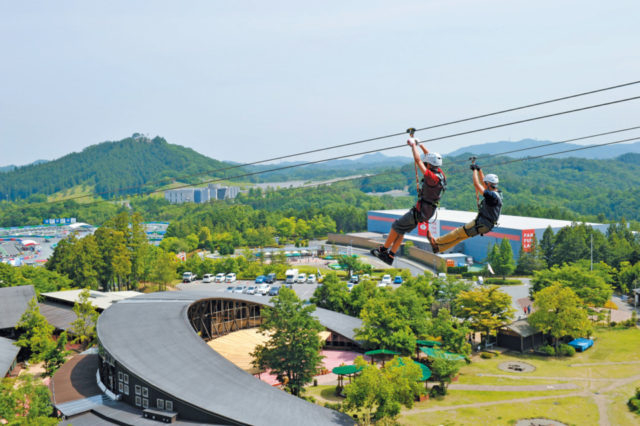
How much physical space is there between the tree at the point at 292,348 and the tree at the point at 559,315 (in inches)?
617

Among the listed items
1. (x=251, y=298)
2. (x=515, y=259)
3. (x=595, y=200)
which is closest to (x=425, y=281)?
(x=251, y=298)

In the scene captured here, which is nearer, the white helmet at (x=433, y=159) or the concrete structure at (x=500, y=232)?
the white helmet at (x=433, y=159)

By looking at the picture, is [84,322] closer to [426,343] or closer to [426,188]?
[426,343]

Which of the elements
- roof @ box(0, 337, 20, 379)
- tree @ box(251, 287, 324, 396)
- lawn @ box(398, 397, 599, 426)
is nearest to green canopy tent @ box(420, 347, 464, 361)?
lawn @ box(398, 397, 599, 426)

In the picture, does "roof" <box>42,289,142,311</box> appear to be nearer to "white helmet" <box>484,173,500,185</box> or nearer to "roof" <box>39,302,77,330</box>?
"roof" <box>39,302,77,330</box>

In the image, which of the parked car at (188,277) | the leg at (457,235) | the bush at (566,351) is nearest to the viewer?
the leg at (457,235)

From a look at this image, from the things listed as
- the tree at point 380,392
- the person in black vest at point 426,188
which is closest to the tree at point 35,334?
the tree at point 380,392

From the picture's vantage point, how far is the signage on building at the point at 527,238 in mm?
56531

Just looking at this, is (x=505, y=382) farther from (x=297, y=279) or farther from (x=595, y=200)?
(x=595, y=200)

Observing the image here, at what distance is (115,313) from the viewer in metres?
25.2

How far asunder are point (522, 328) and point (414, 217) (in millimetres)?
27019

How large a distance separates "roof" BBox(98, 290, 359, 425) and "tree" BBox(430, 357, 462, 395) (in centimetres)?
715

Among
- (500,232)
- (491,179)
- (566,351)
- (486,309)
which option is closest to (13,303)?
(486,309)

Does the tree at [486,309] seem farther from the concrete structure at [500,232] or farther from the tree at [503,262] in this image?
the tree at [503,262]
